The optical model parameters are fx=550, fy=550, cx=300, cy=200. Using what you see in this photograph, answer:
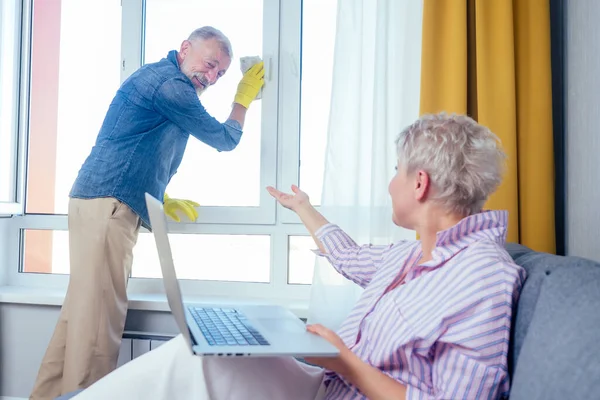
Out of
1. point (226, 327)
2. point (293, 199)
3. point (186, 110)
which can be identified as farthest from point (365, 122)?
point (226, 327)

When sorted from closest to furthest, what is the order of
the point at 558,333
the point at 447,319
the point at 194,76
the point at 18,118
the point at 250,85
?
the point at 558,333 < the point at 447,319 < the point at 194,76 < the point at 250,85 < the point at 18,118

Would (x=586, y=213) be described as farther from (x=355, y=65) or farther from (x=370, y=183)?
(x=355, y=65)

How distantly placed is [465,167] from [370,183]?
772mm

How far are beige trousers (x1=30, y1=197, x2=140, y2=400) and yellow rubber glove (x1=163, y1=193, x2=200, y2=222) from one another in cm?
28

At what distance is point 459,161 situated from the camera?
1.10 meters

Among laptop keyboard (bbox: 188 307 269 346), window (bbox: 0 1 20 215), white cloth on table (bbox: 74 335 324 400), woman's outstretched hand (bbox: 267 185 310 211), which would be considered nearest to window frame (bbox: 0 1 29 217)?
window (bbox: 0 1 20 215)

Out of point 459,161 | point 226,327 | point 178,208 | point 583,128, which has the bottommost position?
point 226,327

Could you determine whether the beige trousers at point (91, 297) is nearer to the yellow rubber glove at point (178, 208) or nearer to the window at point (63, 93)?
the yellow rubber glove at point (178, 208)

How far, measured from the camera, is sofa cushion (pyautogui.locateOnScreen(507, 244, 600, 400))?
700mm

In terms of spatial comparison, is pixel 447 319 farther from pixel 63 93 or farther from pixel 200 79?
pixel 63 93

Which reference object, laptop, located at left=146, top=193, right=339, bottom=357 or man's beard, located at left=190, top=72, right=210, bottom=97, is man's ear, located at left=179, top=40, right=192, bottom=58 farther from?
laptop, located at left=146, top=193, right=339, bottom=357

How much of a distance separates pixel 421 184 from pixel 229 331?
486 millimetres

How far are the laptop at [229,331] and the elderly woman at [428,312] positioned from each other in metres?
0.05

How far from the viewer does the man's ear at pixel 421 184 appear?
3.70 ft
